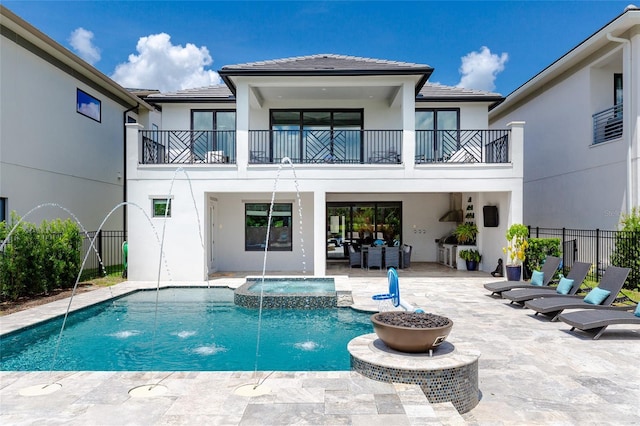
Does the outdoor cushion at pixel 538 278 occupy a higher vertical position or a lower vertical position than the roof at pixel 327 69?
lower

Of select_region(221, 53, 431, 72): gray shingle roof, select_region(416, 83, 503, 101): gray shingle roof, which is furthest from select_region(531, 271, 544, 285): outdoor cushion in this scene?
select_region(416, 83, 503, 101): gray shingle roof

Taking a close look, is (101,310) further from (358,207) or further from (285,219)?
(358,207)

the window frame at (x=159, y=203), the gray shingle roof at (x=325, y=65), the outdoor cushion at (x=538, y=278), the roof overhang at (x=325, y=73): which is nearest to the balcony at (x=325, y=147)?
the window frame at (x=159, y=203)

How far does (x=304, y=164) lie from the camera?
41.7 feet

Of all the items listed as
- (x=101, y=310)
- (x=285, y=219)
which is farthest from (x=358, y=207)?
(x=101, y=310)

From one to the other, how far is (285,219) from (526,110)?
477 inches

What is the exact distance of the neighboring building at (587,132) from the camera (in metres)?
11.6

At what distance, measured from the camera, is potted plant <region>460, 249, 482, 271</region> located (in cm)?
1460

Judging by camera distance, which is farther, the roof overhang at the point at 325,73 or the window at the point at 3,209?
the roof overhang at the point at 325,73

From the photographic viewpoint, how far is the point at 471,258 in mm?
14602

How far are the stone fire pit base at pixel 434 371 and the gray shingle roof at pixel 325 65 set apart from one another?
9777 mm

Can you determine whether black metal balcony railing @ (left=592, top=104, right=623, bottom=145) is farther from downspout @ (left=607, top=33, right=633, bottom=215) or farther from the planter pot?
the planter pot

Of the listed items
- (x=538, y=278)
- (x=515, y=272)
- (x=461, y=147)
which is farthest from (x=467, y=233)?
(x=538, y=278)

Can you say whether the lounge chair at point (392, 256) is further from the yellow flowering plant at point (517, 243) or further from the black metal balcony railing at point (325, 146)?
the yellow flowering plant at point (517, 243)
